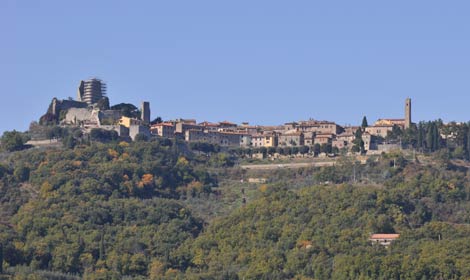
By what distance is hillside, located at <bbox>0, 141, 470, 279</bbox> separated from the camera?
7750 centimetres

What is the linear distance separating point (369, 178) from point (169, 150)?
14956 mm

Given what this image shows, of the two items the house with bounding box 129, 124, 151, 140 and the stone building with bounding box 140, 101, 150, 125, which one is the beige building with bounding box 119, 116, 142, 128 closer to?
the house with bounding box 129, 124, 151, 140

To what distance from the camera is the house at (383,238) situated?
79994 millimetres

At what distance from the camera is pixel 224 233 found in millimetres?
84188

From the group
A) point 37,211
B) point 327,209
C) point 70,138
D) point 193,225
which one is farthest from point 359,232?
point 70,138

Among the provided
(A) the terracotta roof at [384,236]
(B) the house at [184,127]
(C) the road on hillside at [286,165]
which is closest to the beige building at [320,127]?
(B) the house at [184,127]

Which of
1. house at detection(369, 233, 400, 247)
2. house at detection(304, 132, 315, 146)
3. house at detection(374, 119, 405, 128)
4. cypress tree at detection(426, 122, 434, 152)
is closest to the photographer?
house at detection(369, 233, 400, 247)

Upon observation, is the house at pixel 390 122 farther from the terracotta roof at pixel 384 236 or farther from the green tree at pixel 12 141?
the terracotta roof at pixel 384 236

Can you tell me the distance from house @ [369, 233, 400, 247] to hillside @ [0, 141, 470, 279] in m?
0.69

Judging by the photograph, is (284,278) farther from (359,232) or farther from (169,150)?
(169,150)

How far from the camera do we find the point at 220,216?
89.9 m

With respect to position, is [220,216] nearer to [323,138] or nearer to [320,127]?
[323,138]

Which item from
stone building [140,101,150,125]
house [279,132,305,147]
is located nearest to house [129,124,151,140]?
stone building [140,101,150,125]

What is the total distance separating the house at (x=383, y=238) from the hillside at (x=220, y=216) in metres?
0.69
